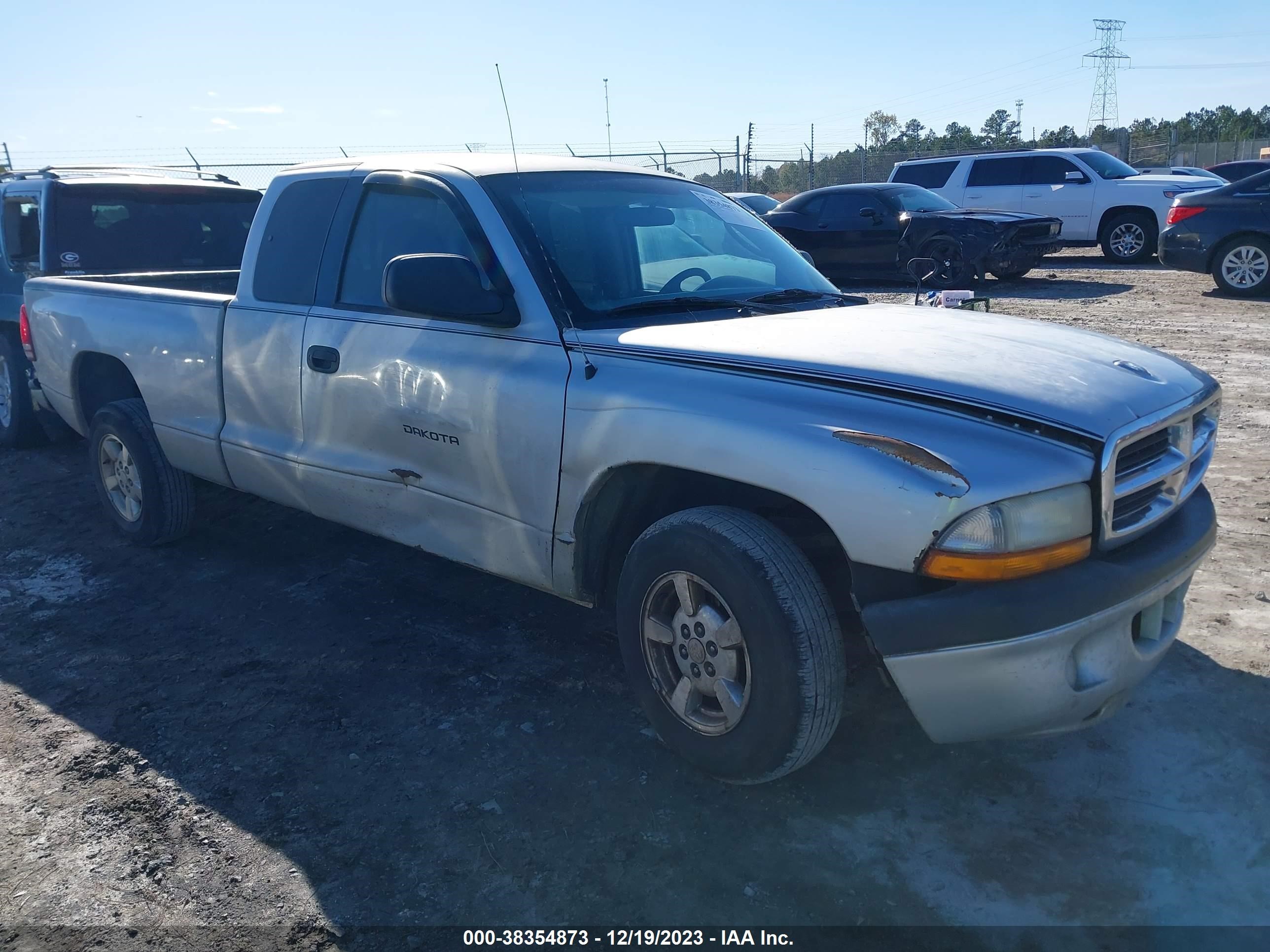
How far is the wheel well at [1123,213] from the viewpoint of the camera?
49.8ft

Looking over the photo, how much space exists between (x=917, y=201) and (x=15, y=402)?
11359 mm

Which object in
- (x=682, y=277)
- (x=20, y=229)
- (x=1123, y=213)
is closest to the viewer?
(x=682, y=277)

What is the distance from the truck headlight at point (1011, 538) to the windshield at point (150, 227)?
5958 millimetres

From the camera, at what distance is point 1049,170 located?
15.8 m

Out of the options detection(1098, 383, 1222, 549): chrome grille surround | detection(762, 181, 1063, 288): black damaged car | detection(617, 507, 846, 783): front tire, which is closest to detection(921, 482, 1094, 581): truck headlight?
detection(1098, 383, 1222, 549): chrome grille surround

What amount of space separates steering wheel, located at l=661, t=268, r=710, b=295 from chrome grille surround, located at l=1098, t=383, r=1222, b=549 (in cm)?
161

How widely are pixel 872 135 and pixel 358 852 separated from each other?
7602cm

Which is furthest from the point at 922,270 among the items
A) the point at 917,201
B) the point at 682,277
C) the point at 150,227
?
the point at 917,201

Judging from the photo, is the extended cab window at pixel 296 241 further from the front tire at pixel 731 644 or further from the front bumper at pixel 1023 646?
the front bumper at pixel 1023 646

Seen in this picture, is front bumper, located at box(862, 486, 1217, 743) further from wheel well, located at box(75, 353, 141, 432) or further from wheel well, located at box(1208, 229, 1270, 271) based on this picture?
wheel well, located at box(1208, 229, 1270, 271)

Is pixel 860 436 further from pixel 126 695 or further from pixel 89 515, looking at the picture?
pixel 89 515

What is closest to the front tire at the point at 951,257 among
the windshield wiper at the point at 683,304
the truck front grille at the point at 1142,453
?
the windshield wiper at the point at 683,304

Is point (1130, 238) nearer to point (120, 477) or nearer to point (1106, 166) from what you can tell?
point (1106, 166)

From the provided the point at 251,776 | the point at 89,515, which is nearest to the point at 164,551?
the point at 89,515
